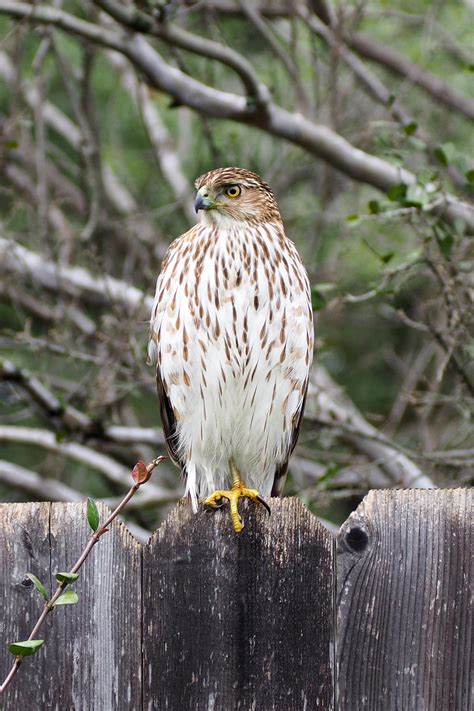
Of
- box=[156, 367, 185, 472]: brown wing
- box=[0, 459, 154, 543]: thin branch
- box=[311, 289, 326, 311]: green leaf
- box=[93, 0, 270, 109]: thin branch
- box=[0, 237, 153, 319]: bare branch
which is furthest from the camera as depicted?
box=[0, 459, 154, 543]: thin branch

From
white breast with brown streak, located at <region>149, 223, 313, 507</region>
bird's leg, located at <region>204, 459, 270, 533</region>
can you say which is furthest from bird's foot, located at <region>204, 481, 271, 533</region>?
white breast with brown streak, located at <region>149, 223, 313, 507</region>

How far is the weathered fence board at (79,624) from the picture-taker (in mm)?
2246

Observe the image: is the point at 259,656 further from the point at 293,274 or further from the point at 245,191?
the point at 245,191

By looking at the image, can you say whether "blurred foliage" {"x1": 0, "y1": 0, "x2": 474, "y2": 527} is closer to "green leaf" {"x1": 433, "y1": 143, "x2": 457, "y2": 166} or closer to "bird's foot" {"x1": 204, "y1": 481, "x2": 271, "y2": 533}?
"green leaf" {"x1": 433, "y1": 143, "x2": 457, "y2": 166}

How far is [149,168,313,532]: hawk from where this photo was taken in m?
3.48

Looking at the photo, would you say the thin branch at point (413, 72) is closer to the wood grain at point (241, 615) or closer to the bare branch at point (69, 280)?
the bare branch at point (69, 280)

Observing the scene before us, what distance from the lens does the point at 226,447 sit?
3.73 meters

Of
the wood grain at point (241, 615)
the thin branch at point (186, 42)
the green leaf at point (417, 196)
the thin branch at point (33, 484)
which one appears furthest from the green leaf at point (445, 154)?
the thin branch at point (33, 484)

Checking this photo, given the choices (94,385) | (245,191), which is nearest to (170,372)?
(245,191)

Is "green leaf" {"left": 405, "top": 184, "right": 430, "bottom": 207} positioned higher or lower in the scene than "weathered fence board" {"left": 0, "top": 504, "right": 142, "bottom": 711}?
higher

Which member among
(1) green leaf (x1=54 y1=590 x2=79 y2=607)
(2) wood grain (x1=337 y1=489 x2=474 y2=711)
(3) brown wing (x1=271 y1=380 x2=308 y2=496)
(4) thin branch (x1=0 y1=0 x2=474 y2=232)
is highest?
(4) thin branch (x1=0 y1=0 x2=474 y2=232)

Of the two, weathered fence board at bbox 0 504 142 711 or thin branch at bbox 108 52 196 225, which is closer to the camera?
weathered fence board at bbox 0 504 142 711

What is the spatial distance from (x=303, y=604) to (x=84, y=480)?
608 cm

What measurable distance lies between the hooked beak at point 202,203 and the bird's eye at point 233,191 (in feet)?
0.35
